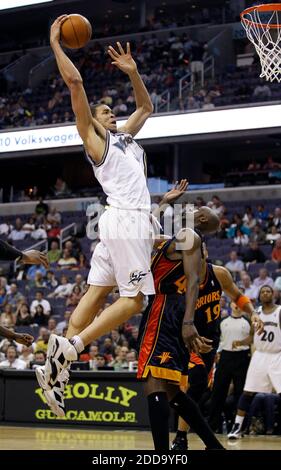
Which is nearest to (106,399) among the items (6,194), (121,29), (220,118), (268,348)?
(268,348)

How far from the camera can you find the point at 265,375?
37.1 ft

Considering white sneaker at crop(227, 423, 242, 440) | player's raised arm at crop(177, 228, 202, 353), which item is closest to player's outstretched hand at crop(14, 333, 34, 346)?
player's raised arm at crop(177, 228, 202, 353)

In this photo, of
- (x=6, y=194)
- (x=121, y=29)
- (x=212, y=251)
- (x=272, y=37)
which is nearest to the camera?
(x=272, y=37)

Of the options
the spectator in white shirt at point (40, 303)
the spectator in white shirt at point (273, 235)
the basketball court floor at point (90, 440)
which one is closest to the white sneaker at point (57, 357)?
the basketball court floor at point (90, 440)

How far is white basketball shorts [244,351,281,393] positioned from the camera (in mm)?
11289

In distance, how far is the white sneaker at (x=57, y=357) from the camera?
5.89m

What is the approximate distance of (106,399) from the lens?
39.5 feet

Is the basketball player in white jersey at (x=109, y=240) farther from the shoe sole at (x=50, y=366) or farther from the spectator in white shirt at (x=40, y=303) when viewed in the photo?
the spectator in white shirt at (x=40, y=303)

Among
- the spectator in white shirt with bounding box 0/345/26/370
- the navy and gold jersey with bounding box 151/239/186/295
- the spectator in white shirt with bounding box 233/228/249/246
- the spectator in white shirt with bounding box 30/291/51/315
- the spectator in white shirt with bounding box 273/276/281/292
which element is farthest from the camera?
the spectator in white shirt with bounding box 233/228/249/246

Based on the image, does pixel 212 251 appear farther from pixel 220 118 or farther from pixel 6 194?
pixel 6 194

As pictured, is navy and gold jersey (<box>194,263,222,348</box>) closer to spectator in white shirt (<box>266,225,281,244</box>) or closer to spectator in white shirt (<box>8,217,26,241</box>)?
spectator in white shirt (<box>266,225,281,244</box>)

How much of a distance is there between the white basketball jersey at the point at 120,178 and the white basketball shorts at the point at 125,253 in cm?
7

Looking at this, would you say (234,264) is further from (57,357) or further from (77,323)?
(57,357)
